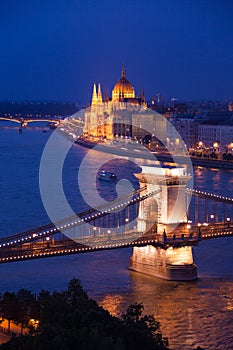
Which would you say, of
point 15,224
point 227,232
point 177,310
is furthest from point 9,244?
point 15,224

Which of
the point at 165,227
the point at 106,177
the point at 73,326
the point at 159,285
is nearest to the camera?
the point at 73,326

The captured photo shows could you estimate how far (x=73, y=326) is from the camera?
5793 millimetres

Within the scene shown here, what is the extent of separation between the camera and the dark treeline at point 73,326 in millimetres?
5293

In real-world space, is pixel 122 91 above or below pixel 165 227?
above

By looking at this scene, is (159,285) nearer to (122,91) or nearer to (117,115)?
(117,115)

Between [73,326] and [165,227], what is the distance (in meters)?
4.10

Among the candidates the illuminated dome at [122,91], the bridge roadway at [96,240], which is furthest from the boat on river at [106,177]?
the illuminated dome at [122,91]

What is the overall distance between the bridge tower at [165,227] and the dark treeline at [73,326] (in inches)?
93.0

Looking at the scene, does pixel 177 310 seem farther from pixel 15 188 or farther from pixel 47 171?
pixel 47 171

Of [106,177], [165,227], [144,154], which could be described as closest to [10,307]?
[165,227]

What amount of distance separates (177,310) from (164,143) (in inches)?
971

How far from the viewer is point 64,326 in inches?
237

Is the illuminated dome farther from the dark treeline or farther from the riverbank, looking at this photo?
the dark treeline

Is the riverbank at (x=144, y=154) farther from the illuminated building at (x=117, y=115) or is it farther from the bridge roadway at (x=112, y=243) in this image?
the bridge roadway at (x=112, y=243)
